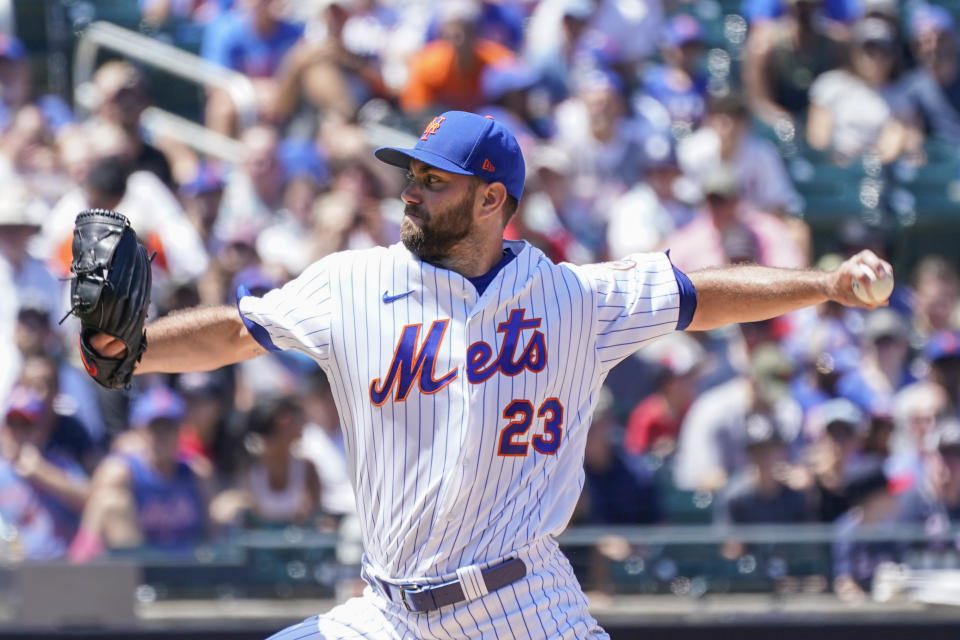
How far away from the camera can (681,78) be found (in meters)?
9.28

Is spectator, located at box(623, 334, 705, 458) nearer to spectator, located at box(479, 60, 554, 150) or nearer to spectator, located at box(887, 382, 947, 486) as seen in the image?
spectator, located at box(887, 382, 947, 486)

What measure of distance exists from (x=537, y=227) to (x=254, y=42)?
90.0 inches

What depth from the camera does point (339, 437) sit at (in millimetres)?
6852

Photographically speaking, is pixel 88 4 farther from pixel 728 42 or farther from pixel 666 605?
pixel 666 605

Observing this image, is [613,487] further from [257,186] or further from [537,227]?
[257,186]

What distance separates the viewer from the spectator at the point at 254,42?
29.2 ft

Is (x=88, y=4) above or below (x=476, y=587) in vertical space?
above

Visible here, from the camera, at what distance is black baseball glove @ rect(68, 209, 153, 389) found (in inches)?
136

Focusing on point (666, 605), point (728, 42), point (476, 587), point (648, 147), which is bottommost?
point (666, 605)

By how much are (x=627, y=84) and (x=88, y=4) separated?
11.0 ft

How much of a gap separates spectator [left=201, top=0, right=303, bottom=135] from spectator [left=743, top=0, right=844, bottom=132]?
280cm

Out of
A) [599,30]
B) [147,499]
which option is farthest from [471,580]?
[599,30]

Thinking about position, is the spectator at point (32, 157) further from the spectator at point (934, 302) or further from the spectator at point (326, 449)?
the spectator at point (934, 302)

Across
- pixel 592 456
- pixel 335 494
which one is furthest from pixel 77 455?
pixel 592 456
